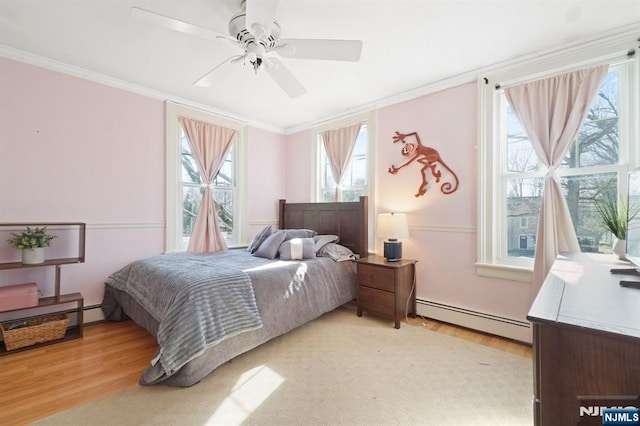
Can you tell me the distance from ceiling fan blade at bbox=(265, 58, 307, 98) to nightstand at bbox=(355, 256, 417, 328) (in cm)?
181

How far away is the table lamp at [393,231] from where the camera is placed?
290 cm

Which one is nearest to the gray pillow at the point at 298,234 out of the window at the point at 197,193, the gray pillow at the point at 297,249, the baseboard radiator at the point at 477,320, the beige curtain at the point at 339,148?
the gray pillow at the point at 297,249

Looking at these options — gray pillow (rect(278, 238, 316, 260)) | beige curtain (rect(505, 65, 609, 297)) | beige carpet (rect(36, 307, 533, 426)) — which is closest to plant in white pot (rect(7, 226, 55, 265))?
beige carpet (rect(36, 307, 533, 426))

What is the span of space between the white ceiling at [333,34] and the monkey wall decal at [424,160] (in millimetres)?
559

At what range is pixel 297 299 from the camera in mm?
2512

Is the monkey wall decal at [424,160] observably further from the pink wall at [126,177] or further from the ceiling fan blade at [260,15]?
the ceiling fan blade at [260,15]

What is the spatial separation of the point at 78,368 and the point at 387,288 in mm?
2588

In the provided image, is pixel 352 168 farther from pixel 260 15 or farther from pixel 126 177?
pixel 126 177

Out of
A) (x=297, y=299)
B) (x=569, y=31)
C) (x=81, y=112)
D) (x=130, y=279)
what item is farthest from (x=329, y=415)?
(x=81, y=112)

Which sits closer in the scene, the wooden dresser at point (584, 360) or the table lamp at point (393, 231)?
the wooden dresser at point (584, 360)

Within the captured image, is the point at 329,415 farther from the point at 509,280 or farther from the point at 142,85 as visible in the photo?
the point at 142,85

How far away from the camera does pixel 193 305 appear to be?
184 centimetres

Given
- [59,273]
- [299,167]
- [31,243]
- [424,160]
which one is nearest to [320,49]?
[424,160]

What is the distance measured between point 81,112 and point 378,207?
3.27 metres
